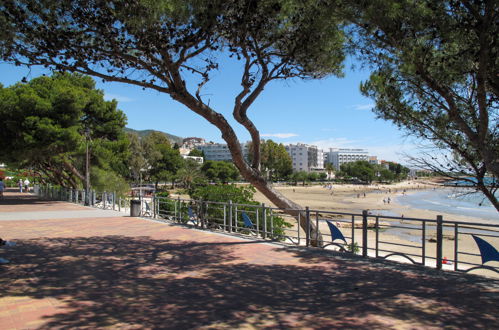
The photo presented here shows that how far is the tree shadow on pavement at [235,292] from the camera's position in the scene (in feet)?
13.9

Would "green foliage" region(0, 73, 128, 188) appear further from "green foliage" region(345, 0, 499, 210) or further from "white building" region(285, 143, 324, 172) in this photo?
"white building" region(285, 143, 324, 172)

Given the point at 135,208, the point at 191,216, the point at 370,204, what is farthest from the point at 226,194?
the point at 370,204

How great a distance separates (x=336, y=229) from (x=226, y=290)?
3583mm

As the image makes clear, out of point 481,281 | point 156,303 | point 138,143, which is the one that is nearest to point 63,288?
point 156,303

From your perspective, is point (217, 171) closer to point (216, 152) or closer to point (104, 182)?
point (104, 182)

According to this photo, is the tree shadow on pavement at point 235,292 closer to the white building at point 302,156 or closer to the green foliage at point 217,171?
the green foliage at point 217,171

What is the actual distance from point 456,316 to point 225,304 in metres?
2.72

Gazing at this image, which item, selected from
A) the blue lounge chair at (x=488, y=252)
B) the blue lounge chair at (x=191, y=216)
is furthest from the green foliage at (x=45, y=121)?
the blue lounge chair at (x=488, y=252)

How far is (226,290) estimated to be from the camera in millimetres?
5418

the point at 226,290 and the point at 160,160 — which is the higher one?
the point at 160,160

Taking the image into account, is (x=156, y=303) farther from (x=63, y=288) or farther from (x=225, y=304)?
(x=63, y=288)

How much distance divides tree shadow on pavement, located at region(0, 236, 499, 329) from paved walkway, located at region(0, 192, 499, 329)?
0.01m

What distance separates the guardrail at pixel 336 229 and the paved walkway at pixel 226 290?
0.53 m

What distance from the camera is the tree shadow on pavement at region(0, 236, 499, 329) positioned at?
167 inches
